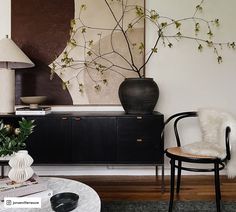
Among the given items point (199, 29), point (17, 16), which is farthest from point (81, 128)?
point (199, 29)

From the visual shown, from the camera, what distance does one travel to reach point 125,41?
2.82m

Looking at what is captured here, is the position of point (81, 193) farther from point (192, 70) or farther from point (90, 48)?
point (192, 70)

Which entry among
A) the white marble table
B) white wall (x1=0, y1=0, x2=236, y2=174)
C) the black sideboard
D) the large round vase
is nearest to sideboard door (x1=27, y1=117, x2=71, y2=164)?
the black sideboard

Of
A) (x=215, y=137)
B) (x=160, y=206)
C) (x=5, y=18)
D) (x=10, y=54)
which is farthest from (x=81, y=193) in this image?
(x=5, y=18)

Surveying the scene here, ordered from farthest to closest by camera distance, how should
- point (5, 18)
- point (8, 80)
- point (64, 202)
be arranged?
1. point (5, 18)
2. point (8, 80)
3. point (64, 202)

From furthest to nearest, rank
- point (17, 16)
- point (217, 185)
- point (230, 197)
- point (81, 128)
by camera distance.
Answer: point (17, 16), point (81, 128), point (230, 197), point (217, 185)

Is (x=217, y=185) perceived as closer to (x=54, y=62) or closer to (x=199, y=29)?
(x=199, y=29)

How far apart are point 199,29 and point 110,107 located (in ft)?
4.20

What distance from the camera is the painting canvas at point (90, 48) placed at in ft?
9.18

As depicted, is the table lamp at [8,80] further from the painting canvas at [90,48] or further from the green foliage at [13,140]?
the green foliage at [13,140]

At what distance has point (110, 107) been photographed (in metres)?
2.85

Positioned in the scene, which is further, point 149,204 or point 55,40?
point 55,40

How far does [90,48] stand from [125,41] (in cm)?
39

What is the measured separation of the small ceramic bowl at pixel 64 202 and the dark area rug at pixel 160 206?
873mm
